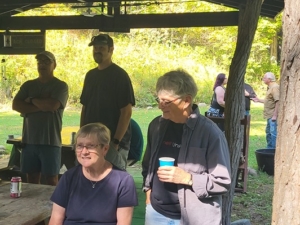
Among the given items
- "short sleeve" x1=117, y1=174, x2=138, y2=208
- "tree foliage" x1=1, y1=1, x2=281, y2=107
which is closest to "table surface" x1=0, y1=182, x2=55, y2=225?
"short sleeve" x1=117, y1=174, x2=138, y2=208

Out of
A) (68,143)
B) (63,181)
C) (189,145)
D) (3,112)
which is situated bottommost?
(3,112)

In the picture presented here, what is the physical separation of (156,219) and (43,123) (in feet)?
7.92

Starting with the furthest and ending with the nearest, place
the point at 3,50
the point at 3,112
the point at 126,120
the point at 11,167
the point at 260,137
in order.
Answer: the point at 3,112, the point at 260,137, the point at 3,50, the point at 11,167, the point at 126,120

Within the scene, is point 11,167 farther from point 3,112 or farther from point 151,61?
point 151,61

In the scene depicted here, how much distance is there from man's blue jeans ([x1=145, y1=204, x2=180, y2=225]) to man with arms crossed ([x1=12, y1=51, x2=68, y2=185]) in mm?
2182

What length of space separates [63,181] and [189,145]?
849 mm

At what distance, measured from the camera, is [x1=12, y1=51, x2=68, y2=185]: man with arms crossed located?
4727mm

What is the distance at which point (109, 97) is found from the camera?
14.0ft

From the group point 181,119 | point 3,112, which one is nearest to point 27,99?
point 181,119

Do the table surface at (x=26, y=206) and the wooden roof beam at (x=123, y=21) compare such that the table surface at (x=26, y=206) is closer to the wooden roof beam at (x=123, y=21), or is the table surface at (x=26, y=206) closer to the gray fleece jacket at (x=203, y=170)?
the gray fleece jacket at (x=203, y=170)

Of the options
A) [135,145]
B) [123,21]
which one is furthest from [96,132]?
[123,21]

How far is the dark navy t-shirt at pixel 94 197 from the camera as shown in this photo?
2873 millimetres

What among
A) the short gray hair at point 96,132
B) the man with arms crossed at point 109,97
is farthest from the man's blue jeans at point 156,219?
the man with arms crossed at point 109,97

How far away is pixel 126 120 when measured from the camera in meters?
4.25
